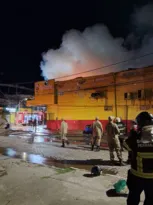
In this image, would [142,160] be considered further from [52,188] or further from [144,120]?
[52,188]

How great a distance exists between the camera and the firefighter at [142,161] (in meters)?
3.16

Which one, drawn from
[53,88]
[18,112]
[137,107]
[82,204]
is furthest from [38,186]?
[18,112]

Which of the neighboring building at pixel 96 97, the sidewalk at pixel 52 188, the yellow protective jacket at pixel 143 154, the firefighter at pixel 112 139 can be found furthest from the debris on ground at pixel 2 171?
the neighboring building at pixel 96 97

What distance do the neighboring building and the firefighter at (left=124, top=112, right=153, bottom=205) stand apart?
59.4ft

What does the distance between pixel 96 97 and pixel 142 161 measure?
2399 cm

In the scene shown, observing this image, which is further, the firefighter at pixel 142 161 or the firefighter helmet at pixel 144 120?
the firefighter helmet at pixel 144 120

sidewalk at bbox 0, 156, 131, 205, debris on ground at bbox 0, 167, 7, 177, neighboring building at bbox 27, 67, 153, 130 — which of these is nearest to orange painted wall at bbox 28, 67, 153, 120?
neighboring building at bbox 27, 67, 153, 130

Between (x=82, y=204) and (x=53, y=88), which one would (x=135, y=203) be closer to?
(x=82, y=204)

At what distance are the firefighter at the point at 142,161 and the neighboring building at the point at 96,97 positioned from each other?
18.1 metres

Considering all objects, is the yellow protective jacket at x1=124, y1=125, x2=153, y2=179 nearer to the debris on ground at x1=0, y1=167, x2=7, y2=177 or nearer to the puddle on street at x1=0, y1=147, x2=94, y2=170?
the debris on ground at x1=0, y1=167, x2=7, y2=177

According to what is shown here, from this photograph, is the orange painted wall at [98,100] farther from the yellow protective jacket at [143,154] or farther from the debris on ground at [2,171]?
the yellow protective jacket at [143,154]

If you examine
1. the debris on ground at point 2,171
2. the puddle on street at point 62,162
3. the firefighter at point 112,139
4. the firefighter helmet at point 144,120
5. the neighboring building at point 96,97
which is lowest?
the puddle on street at point 62,162

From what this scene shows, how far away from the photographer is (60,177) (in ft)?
21.4

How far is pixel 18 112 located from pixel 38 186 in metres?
35.0
